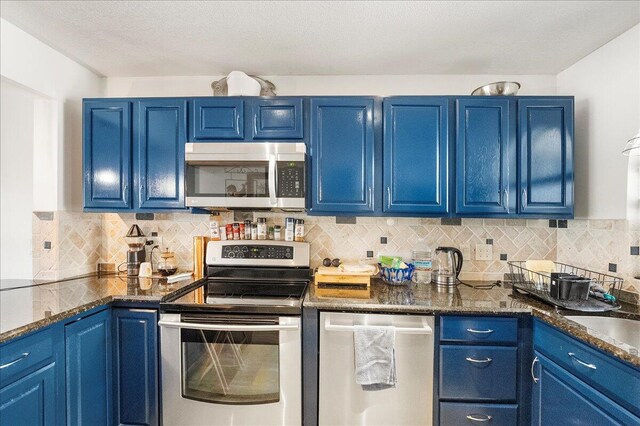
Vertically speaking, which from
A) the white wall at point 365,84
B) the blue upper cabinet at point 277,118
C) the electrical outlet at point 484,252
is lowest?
the electrical outlet at point 484,252

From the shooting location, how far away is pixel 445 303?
1768 mm

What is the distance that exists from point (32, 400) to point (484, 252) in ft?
8.83

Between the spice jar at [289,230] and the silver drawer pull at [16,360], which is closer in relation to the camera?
the silver drawer pull at [16,360]

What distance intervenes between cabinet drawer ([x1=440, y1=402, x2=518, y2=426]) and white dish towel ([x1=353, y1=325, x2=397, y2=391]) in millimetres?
327

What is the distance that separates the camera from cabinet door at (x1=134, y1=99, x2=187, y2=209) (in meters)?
2.17

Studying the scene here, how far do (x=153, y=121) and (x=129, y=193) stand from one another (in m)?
0.52

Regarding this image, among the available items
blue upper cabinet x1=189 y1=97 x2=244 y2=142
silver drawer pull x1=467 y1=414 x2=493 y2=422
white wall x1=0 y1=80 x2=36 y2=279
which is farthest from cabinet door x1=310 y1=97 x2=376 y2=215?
white wall x1=0 y1=80 x2=36 y2=279

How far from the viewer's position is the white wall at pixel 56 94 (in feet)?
6.15

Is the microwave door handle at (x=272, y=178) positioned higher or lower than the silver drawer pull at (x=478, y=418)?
higher

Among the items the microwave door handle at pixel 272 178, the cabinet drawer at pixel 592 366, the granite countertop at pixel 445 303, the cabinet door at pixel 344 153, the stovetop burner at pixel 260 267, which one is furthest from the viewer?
the stovetop burner at pixel 260 267

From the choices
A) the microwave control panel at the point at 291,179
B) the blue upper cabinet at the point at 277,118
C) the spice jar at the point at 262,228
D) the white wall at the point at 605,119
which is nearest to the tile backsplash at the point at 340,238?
the spice jar at the point at 262,228

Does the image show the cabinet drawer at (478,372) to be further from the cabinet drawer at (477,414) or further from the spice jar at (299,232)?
the spice jar at (299,232)

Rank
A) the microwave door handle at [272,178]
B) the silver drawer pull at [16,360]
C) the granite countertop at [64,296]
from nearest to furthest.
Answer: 1. the silver drawer pull at [16,360]
2. the granite countertop at [64,296]
3. the microwave door handle at [272,178]

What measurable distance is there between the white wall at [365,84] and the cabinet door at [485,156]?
0.42m
